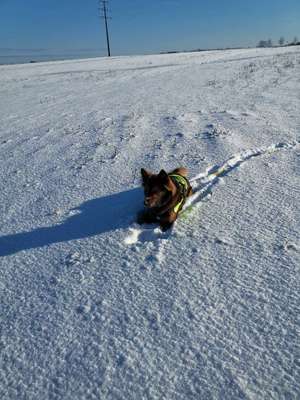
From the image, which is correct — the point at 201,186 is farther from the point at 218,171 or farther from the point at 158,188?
the point at 158,188

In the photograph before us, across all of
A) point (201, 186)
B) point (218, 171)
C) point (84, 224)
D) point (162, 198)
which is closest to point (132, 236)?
point (162, 198)

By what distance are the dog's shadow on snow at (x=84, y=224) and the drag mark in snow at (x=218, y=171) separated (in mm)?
602

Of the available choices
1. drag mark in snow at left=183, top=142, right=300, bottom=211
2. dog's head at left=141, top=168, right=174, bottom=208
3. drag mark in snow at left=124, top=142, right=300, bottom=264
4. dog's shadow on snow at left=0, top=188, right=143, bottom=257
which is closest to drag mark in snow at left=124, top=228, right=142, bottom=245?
drag mark in snow at left=124, top=142, right=300, bottom=264

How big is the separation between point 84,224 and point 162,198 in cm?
83

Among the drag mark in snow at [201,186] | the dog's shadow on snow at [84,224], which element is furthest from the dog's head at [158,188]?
the dog's shadow on snow at [84,224]

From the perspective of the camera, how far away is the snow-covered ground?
6.10 feet

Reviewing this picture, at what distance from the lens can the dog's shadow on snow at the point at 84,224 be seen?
10.3ft

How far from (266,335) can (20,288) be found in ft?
5.55

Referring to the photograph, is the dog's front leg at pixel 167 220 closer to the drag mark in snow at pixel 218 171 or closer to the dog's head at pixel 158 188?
the dog's head at pixel 158 188

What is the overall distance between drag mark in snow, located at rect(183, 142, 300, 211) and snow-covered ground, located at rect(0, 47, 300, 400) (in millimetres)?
30

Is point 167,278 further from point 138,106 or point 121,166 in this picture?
point 138,106

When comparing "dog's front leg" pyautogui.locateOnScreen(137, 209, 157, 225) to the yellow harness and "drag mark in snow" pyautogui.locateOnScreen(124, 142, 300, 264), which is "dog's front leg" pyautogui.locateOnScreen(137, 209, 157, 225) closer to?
"drag mark in snow" pyautogui.locateOnScreen(124, 142, 300, 264)

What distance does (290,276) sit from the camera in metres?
2.46

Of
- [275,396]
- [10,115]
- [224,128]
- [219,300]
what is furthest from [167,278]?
[10,115]
